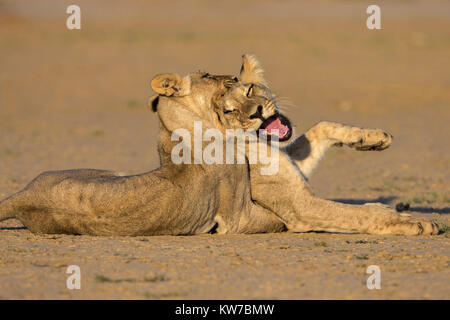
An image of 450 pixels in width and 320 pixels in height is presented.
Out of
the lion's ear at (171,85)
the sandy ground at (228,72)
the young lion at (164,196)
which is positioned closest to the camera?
the sandy ground at (228,72)

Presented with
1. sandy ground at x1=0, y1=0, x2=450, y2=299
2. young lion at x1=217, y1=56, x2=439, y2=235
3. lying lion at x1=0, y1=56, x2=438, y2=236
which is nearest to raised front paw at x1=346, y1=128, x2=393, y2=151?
lying lion at x1=0, y1=56, x2=438, y2=236

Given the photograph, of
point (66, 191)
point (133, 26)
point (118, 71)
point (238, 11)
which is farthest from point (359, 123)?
point (238, 11)

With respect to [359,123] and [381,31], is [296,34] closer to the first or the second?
[381,31]

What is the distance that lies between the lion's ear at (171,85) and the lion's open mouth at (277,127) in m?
0.70

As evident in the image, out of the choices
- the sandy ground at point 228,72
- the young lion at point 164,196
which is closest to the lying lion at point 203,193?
the young lion at point 164,196

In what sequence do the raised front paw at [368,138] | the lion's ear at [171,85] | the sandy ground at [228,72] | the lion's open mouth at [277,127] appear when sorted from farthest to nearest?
the raised front paw at [368,138], the lion's open mouth at [277,127], the lion's ear at [171,85], the sandy ground at [228,72]

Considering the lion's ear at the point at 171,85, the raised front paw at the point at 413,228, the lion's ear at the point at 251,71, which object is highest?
the lion's ear at the point at 251,71

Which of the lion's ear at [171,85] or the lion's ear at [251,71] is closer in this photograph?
the lion's ear at [171,85]

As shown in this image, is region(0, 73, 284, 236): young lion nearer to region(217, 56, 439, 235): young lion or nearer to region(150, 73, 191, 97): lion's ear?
region(150, 73, 191, 97): lion's ear

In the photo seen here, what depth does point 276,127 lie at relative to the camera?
6703mm

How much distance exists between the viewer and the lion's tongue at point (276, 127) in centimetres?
669

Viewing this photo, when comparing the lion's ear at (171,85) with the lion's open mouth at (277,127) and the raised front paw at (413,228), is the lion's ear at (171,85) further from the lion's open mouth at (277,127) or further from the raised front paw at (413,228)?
the raised front paw at (413,228)

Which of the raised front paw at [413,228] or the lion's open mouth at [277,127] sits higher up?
the lion's open mouth at [277,127]

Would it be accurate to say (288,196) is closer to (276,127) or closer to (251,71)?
(276,127)
